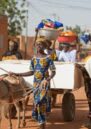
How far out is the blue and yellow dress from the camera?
25.0 ft

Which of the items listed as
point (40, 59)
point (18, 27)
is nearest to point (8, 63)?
point (40, 59)

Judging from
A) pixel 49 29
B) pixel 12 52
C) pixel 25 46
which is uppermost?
pixel 49 29

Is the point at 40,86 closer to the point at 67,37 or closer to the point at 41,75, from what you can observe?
the point at 41,75

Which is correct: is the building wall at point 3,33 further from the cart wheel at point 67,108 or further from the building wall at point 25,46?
the cart wheel at point 67,108

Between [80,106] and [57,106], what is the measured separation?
0.75 m

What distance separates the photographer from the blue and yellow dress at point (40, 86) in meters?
7.61

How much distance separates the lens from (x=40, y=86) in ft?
24.9

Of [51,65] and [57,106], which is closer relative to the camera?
[51,65]

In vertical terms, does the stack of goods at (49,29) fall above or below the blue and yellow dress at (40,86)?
above

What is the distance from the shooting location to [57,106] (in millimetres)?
12094

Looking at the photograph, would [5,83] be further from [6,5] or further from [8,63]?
[6,5]

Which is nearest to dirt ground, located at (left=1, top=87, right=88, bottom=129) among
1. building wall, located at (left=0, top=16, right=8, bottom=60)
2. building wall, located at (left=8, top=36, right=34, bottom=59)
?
building wall, located at (left=0, top=16, right=8, bottom=60)

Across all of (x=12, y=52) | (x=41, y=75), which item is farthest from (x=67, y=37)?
(x=41, y=75)

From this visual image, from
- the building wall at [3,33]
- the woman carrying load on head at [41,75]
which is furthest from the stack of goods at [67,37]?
the building wall at [3,33]
